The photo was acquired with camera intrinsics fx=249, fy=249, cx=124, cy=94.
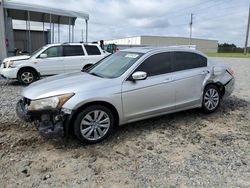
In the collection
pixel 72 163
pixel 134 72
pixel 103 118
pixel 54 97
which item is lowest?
pixel 72 163

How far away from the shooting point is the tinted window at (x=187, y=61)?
16.8 ft

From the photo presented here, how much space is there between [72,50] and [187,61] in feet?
20.9

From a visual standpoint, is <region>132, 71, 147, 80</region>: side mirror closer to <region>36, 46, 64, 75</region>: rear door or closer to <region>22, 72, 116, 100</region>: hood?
<region>22, 72, 116, 100</region>: hood

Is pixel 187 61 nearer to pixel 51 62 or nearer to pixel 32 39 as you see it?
pixel 51 62

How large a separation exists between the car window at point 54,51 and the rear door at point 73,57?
0.20 meters

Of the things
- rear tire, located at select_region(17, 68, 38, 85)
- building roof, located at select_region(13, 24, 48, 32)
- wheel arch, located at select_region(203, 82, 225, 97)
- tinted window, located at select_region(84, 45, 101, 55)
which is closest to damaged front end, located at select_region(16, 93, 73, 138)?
wheel arch, located at select_region(203, 82, 225, 97)

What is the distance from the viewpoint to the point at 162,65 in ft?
16.0

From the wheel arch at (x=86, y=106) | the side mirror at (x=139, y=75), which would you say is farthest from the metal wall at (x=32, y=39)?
the wheel arch at (x=86, y=106)

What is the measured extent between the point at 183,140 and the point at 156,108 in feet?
2.56

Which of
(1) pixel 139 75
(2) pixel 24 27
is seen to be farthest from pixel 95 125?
(2) pixel 24 27

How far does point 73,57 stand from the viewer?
409 inches

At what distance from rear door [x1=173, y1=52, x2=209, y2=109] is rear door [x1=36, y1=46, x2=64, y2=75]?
20.5 feet

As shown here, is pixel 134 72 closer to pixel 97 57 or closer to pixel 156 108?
pixel 156 108

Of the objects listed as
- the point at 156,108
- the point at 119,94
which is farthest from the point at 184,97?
the point at 119,94
